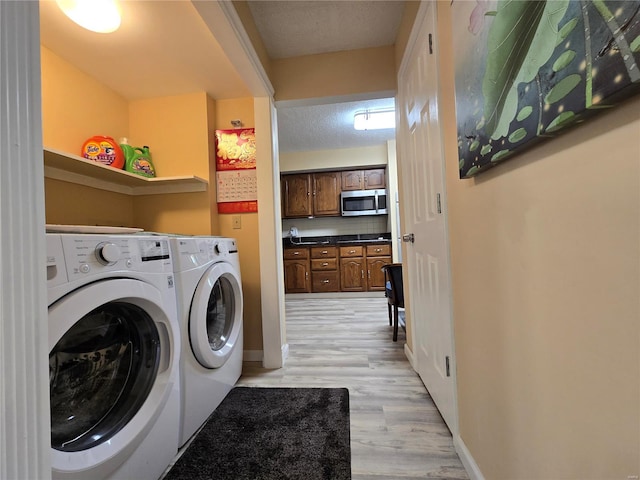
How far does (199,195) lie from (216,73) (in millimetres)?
860

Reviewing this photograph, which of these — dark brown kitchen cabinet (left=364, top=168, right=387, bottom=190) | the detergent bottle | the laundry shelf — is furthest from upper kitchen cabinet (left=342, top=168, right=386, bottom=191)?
the detergent bottle

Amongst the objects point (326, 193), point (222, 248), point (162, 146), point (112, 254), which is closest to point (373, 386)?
point (222, 248)

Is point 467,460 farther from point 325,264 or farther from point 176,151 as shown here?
point 325,264

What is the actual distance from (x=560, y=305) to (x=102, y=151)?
7.66 feet

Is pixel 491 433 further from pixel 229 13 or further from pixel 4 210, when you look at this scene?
pixel 229 13

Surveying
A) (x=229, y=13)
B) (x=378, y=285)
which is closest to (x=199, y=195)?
(x=229, y=13)

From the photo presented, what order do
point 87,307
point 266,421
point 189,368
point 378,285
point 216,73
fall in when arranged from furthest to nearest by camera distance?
point 378,285 → point 216,73 → point 266,421 → point 189,368 → point 87,307

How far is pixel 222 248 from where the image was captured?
5.10ft

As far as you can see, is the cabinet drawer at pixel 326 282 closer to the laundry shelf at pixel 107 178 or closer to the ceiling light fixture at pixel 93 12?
the laundry shelf at pixel 107 178

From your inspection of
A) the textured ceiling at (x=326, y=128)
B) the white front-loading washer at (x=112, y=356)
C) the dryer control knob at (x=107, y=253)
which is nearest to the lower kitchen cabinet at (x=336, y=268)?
the textured ceiling at (x=326, y=128)

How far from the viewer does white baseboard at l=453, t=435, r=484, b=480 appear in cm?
94

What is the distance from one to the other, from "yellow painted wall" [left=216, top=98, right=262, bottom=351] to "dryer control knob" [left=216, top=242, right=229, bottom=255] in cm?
50

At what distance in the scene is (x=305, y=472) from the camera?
3.42 feet

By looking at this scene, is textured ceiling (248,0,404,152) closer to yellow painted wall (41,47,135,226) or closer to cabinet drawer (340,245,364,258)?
yellow painted wall (41,47,135,226)
